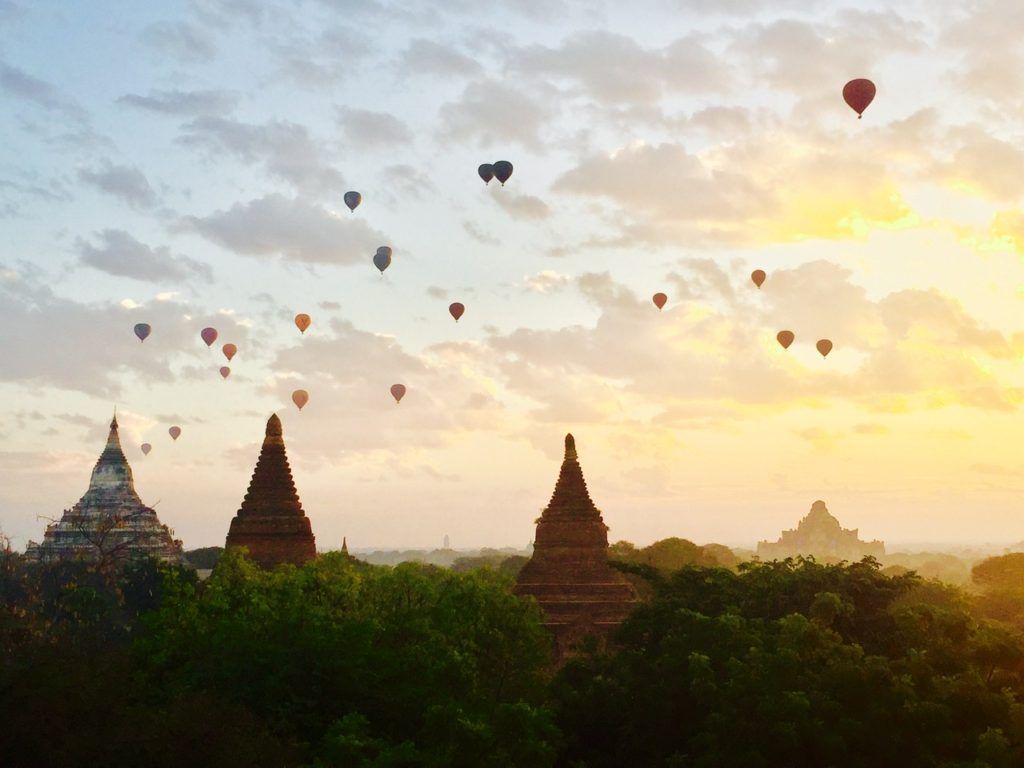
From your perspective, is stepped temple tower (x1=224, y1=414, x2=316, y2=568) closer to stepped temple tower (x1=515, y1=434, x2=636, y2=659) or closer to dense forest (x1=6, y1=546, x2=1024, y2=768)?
stepped temple tower (x1=515, y1=434, x2=636, y2=659)

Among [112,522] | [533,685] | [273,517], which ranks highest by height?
[112,522]

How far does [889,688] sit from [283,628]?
51.3 feet

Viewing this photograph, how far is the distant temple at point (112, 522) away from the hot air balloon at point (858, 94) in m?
64.4

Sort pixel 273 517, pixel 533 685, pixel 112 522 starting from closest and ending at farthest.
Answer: pixel 533 685
pixel 273 517
pixel 112 522

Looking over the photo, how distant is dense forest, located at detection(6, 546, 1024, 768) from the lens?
30.9 metres

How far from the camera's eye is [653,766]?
35.4 metres

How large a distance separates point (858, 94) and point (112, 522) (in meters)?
65.4

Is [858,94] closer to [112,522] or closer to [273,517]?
[273,517]

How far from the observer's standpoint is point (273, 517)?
210ft

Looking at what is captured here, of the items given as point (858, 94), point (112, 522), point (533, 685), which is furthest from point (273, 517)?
point (112, 522)

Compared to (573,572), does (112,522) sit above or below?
above

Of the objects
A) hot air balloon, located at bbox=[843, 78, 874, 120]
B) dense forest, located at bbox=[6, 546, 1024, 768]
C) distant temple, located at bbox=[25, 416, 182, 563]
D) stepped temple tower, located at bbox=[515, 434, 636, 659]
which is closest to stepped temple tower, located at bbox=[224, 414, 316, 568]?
stepped temple tower, located at bbox=[515, 434, 636, 659]

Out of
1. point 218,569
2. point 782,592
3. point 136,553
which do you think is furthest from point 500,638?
point 136,553

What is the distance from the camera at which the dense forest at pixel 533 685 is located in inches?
1218
